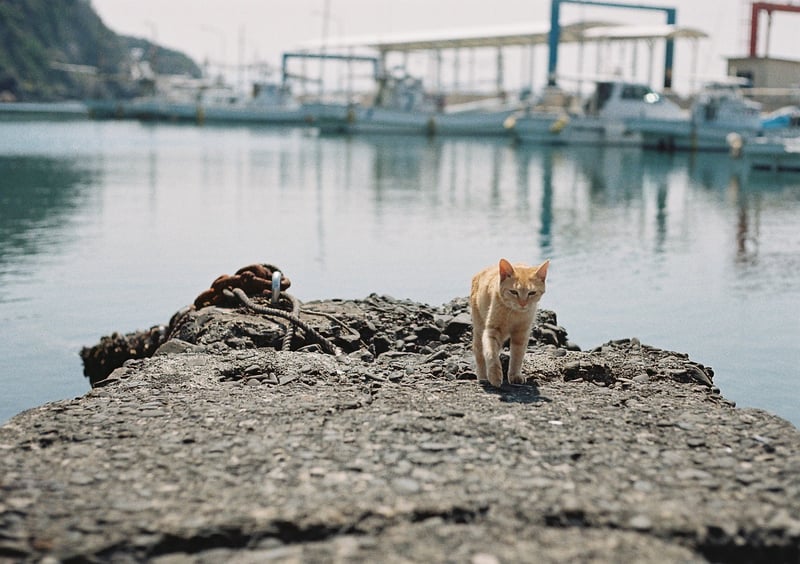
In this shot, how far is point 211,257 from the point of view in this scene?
16047 millimetres

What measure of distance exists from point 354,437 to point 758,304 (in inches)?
367

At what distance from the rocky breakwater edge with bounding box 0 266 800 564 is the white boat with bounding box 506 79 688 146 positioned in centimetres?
5325

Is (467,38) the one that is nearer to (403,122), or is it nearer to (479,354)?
(403,122)

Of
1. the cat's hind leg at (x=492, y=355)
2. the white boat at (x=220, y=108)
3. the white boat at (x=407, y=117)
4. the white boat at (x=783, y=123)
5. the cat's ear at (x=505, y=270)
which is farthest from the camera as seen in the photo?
the white boat at (x=220, y=108)

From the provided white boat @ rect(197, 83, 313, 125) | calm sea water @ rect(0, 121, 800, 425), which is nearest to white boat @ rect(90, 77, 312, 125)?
white boat @ rect(197, 83, 313, 125)

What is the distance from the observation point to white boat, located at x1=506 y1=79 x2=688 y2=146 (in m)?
58.1

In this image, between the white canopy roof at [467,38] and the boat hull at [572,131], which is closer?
the boat hull at [572,131]

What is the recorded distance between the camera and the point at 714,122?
53.6 metres

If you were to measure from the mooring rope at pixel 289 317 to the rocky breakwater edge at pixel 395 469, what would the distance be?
0.95 m

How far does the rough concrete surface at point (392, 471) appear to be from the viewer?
12.4ft

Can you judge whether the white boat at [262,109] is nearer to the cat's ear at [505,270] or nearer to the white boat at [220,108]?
the white boat at [220,108]

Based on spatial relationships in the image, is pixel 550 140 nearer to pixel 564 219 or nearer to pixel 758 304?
pixel 564 219

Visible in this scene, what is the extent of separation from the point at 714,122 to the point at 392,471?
52779 millimetres

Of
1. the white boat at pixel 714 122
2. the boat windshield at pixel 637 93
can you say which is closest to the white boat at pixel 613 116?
the boat windshield at pixel 637 93
